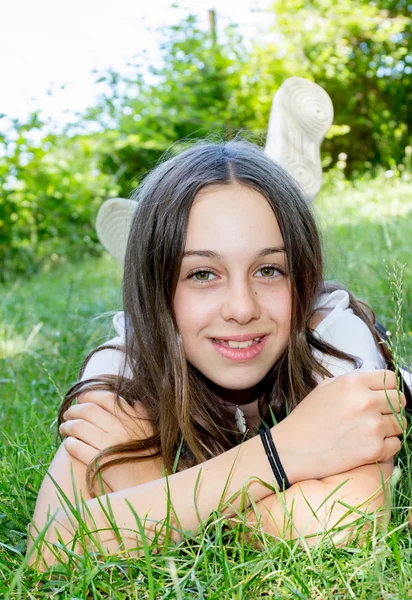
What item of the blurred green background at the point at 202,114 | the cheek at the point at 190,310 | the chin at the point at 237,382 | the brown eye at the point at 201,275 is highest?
the blurred green background at the point at 202,114

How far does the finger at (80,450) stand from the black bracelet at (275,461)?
47 cm

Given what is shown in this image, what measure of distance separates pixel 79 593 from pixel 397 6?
504 inches

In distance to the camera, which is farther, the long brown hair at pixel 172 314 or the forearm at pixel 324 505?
the long brown hair at pixel 172 314

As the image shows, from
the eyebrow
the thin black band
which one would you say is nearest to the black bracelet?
the thin black band

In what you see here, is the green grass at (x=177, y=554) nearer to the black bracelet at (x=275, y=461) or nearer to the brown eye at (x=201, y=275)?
the black bracelet at (x=275, y=461)

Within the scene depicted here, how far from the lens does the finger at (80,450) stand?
1.88 m

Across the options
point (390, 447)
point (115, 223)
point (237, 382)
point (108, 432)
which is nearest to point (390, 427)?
point (390, 447)

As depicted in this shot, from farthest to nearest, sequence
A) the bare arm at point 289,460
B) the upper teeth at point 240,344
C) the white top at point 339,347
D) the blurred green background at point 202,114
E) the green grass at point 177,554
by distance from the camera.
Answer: the blurred green background at point 202,114
the white top at point 339,347
the upper teeth at point 240,344
the bare arm at point 289,460
the green grass at point 177,554

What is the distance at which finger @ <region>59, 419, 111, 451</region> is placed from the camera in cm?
193

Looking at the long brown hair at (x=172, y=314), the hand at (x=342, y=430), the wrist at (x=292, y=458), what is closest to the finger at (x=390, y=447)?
the hand at (x=342, y=430)

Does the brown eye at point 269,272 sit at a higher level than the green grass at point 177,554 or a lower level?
higher

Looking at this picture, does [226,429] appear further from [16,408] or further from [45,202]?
[45,202]

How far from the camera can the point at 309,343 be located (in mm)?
2156

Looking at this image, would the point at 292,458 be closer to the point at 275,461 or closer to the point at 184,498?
the point at 275,461
